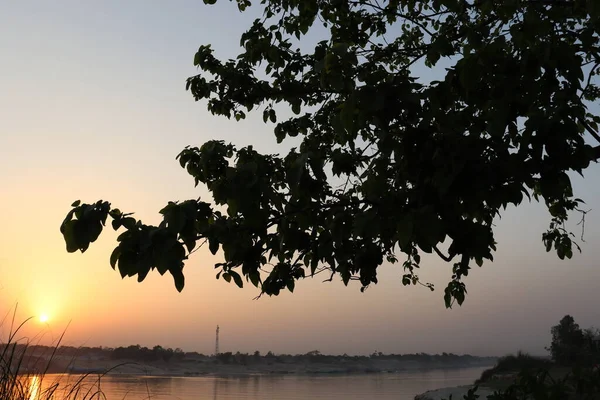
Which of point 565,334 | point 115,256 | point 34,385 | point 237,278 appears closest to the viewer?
point 115,256

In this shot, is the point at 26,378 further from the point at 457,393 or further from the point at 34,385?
the point at 457,393

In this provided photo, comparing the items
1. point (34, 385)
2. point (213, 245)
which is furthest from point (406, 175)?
point (34, 385)

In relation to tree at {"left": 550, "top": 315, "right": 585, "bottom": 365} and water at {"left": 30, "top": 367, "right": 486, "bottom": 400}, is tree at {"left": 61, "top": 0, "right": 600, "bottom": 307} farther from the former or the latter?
tree at {"left": 550, "top": 315, "right": 585, "bottom": 365}

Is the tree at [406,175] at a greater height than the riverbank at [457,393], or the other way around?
the tree at [406,175]

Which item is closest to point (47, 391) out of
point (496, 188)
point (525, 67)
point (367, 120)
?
point (367, 120)

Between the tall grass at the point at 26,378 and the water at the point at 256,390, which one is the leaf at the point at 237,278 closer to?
the tall grass at the point at 26,378

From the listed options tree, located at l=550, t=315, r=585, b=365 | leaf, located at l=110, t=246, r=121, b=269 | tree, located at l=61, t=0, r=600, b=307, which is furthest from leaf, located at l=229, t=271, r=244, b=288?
tree, located at l=550, t=315, r=585, b=365

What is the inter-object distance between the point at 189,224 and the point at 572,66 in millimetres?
2455

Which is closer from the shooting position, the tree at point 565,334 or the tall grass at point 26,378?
the tall grass at point 26,378

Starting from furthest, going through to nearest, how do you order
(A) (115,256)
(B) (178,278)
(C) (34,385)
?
(C) (34,385)
(A) (115,256)
(B) (178,278)

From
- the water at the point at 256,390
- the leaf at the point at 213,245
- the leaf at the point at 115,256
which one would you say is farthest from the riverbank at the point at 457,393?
the leaf at the point at 115,256

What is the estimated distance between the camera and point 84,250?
2590 mm

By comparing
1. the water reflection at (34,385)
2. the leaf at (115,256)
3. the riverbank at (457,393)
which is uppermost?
the leaf at (115,256)

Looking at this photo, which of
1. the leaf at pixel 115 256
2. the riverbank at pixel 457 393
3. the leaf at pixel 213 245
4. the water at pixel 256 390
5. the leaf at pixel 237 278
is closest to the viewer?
the leaf at pixel 115 256
